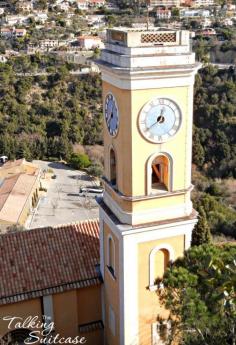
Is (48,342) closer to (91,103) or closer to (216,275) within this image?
(216,275)

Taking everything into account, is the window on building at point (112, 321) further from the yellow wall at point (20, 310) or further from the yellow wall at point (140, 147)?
the yellow wall at point (140, 147)

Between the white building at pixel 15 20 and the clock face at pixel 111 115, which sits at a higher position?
the white building at pixel 15 20

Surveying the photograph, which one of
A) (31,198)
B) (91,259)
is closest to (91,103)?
(31,198)

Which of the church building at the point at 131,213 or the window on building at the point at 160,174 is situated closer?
the church building at the point at 131,213

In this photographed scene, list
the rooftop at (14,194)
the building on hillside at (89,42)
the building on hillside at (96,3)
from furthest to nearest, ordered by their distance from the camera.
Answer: the building on hillside at (96,3)
the building on hillside at (89,42)
the rooftop at (14,194)

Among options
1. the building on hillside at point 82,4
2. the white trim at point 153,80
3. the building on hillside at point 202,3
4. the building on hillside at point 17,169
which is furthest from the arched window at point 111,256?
the building on hillside at point 202,3
